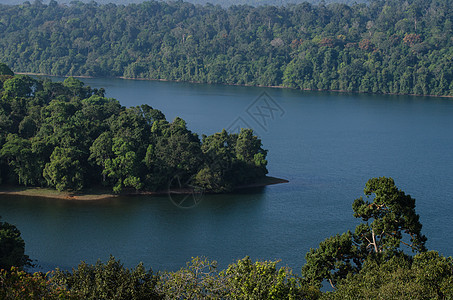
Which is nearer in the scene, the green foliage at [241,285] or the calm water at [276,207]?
the green foliage at [241,285]

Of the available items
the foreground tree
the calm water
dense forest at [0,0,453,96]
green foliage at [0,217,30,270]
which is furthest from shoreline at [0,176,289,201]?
dense forest at [0,0,453,96]

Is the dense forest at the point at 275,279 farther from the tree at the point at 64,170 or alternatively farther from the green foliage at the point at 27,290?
the tree at the point at 64,170

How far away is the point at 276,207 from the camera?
119ft

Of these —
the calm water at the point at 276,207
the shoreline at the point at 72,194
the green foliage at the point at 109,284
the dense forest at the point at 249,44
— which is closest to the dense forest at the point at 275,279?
the green foliage at the point at 109,284

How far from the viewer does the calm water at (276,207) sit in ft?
95.3

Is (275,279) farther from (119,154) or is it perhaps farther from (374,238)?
(119,154)

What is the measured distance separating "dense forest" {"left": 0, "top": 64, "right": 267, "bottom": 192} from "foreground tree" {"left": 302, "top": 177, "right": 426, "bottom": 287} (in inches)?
754

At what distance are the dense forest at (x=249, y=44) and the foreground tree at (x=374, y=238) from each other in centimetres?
8135

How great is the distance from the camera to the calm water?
29.1 m

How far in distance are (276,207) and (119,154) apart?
422 inches

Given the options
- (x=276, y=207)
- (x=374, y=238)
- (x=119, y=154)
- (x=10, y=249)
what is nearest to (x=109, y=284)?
(x=374, y=238)

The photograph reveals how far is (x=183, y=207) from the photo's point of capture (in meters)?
36.1

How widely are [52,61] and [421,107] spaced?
230ft

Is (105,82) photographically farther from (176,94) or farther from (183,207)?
(183,207)
